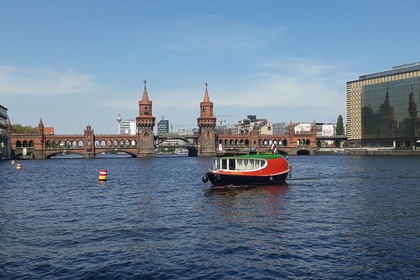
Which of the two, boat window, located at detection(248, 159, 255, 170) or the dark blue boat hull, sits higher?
boat window, located at detection(248, 159, 255, 170)

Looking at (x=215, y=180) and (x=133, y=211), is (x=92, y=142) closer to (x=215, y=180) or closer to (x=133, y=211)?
(x=215, y=180)

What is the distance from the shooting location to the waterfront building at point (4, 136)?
6685 inches

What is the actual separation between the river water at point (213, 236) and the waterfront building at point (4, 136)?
5192 inches

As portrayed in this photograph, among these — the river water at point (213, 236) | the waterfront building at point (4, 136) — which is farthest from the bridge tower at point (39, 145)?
the river water at point (213, 236)

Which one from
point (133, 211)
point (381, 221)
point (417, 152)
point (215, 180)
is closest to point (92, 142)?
point (417, 152)

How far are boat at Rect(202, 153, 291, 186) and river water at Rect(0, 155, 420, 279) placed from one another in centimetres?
629

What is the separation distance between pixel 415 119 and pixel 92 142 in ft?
455

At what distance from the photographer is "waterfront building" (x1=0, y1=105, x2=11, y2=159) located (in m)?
170

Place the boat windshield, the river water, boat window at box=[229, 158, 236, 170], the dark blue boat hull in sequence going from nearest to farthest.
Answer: the river water → the dark blue boat hull → the boat windshield → boat window at box=[229, 158, 236, 170]

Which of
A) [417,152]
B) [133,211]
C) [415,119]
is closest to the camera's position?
[133,211]

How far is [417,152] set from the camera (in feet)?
559

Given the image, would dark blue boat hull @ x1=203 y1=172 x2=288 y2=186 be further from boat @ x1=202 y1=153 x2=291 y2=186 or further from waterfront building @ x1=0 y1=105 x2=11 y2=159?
waterfront building @ x1=0 y1=105 x2=11 y2=159

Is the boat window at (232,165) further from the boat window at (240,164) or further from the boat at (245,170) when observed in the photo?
the boat window at (240,164)

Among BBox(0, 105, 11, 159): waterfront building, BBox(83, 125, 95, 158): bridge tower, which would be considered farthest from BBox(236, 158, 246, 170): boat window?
BBox(83, 125, 95, 158): bridge tower
